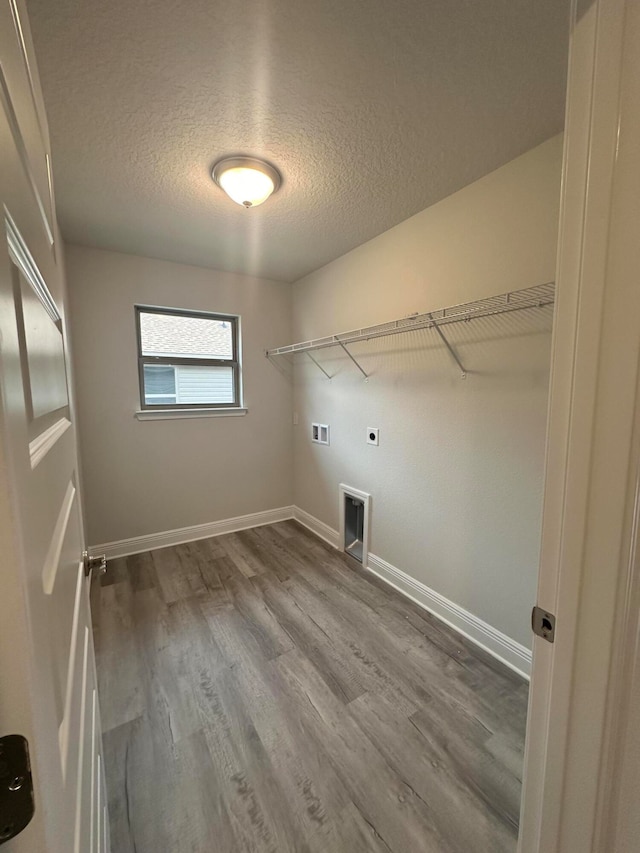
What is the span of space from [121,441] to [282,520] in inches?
66.7

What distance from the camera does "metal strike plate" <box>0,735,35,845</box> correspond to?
0.27m

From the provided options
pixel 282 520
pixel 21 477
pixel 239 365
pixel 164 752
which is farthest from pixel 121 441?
pixel 21 477

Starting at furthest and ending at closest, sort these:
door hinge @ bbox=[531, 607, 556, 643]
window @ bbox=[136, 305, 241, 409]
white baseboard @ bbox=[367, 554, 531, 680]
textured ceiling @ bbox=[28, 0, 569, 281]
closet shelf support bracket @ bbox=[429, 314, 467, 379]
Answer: window @ bbox=[136, 305, 241, 409] → closet shelf support bracket @ bbox=[429, 314, 467, 379] → white baseboard @ bbox=[367, 554, 531, 680] → textured ceiling @ bbox=[28, 0, 569, 281] → door hinge @ bbox=[531, 607, 556, 643]

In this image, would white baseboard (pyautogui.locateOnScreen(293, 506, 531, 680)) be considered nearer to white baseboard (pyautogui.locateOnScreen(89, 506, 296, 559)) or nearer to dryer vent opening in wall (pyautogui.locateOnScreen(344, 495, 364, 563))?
dryer vent opening in wall (pyautogui.locateOnScreen(344, 495, 364, 563))

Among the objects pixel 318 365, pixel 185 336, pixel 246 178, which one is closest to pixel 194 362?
pixel 185 336

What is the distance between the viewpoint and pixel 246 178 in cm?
166

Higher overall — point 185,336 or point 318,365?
point 185,336

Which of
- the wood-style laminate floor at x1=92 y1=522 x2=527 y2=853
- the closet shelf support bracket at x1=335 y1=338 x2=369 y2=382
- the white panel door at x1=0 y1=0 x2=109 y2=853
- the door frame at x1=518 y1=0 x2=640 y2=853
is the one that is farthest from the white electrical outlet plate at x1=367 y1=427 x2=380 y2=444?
the white panel door at x1=0 y1=0 x2=109 y2=853

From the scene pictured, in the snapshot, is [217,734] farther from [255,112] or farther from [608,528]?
[255,112]

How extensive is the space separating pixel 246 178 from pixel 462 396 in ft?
5.15

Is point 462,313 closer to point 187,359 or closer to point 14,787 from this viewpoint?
point 14,787

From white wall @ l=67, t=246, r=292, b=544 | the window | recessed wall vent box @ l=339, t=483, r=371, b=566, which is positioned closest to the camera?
white wall @ l=67, t=246, r=292, b=544

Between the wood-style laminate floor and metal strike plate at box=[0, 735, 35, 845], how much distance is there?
1.24 metres

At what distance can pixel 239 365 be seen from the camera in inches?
128
